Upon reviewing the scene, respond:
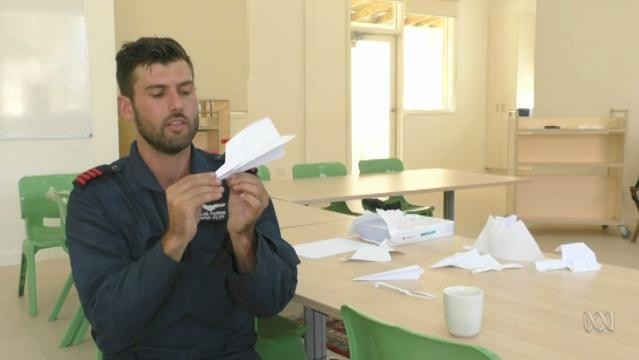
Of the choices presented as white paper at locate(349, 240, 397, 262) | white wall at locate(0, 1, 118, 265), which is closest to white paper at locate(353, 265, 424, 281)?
white paper at locate(349, 240, 397, 262)

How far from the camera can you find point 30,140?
16.1ft

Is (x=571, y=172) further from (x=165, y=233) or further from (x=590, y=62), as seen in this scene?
(x=165, y=233)

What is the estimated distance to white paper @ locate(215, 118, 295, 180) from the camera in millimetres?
1359

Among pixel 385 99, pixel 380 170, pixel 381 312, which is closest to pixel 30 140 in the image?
pixel 380 170

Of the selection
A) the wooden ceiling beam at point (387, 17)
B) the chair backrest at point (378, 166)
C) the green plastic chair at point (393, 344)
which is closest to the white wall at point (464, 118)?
the wooden ceiling beam at point (387, 17)

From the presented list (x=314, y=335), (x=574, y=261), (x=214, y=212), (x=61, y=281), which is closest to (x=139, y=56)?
(x=214, y=212)

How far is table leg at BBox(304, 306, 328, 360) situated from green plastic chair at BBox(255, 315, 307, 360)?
229 millimetres

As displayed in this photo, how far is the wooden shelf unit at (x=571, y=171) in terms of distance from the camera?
5934 millimetres

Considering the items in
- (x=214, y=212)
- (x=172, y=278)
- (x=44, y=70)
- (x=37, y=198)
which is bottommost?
(x=37, y=198)

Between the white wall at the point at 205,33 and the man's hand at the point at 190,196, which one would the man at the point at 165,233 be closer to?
the man's hand at the point at 190,196

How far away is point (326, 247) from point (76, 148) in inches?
137

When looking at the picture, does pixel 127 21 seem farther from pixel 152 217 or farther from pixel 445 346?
pixel 445 346

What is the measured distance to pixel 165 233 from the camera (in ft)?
4.82

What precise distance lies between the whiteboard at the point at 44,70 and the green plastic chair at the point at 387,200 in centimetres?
222
